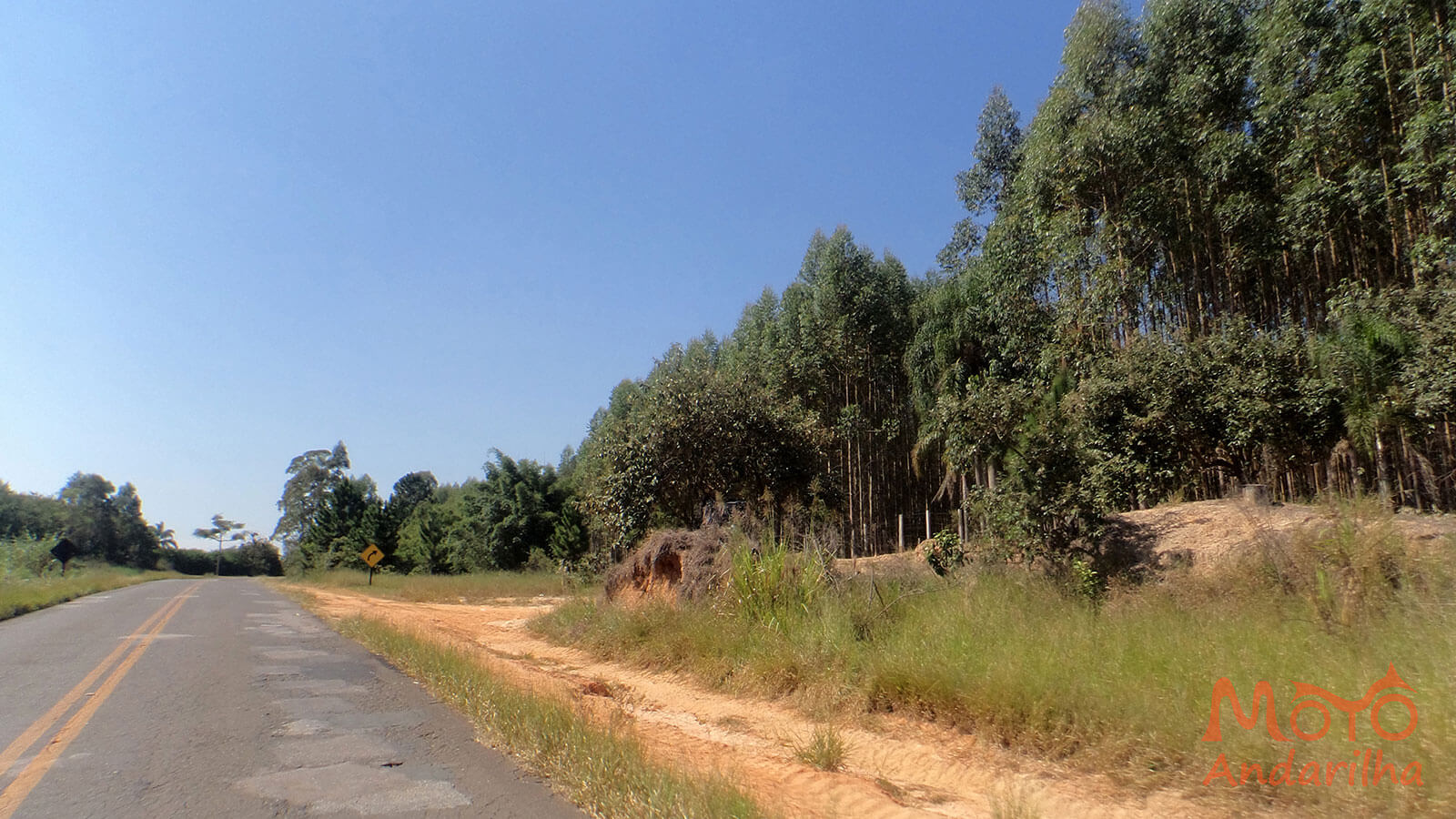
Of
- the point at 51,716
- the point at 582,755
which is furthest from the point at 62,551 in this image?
the point at 582,755

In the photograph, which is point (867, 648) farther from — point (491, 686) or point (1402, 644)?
point (1402, 644)

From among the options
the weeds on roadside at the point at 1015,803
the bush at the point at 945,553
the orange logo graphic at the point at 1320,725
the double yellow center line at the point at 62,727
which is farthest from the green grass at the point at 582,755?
the bush at the point at 945,553

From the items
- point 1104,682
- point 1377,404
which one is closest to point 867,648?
point 1104,682

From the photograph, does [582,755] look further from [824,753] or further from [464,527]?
[464,527]

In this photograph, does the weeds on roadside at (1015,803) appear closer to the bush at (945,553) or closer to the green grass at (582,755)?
the green grass at (582,755)

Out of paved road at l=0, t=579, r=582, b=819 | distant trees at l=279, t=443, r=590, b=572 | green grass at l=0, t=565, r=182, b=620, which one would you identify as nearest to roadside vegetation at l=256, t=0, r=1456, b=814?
paved road at l=0, t=579, r=582, b=819

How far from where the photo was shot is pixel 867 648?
9094 mm

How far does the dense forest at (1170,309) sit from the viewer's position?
1253 cm

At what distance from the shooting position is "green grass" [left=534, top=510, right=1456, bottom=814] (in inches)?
211

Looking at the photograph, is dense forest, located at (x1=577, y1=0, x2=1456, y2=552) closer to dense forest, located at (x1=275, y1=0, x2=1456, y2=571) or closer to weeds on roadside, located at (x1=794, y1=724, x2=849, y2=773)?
dense forest, located at (x1=275, y1=0, x2=1456, y2=571)

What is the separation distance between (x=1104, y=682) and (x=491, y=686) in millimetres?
6175

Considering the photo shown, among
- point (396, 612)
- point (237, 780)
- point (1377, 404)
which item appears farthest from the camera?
point (396, 612)

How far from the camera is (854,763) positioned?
6.86 metres

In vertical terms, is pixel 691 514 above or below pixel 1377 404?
below
